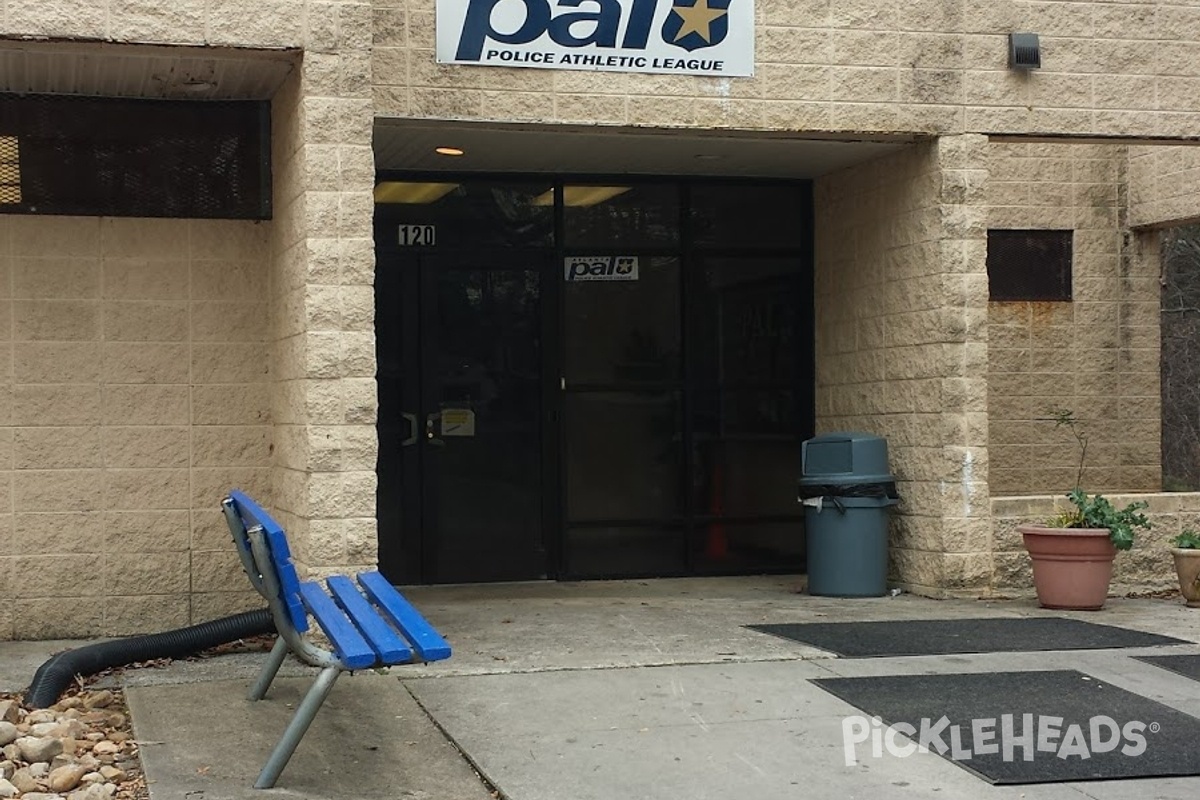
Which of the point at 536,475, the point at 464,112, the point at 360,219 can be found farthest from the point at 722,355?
the point at 360,219

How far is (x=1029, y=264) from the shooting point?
43.1 feet

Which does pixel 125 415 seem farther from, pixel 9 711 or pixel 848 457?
pixel 848 457

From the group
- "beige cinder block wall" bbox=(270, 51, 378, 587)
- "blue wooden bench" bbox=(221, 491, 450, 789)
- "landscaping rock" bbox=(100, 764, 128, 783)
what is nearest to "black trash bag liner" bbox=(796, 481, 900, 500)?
"beige cinder block wall" bbox=(270, 51, 378, 587)

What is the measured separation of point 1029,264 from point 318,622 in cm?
894

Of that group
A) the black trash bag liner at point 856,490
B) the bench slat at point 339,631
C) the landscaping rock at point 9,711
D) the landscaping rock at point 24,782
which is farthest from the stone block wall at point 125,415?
the black trash bag liner at point 856,490

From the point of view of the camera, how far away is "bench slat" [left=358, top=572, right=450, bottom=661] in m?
5.46

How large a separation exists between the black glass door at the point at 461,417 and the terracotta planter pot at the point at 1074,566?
3.77 meters

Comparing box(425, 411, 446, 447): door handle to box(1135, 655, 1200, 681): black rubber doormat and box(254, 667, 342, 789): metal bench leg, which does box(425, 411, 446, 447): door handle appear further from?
box(254, 667, 342, 789): metal bench leg

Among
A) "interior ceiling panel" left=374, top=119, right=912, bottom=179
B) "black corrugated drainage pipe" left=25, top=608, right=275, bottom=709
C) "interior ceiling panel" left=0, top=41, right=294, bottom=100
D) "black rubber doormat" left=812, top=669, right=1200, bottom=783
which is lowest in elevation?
"black rubber doormat" left=812, top=669, right=1200, bottom=783

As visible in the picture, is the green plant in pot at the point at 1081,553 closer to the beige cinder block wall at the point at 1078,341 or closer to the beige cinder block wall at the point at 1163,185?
the beige cinder block wall at the point at 1078,341

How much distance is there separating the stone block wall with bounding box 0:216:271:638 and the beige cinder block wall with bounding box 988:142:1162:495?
22.1 ft

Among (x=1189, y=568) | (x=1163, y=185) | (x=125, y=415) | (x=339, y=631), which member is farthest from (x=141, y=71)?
(x=1163, y=185)

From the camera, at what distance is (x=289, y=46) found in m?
8.18

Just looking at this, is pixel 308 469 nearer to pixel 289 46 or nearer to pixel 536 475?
pixel 289 46
